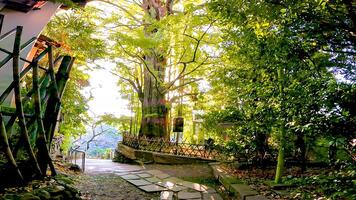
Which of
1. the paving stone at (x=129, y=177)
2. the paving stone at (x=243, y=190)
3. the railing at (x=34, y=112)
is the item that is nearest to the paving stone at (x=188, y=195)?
the paving stone at (x=243, y=190)

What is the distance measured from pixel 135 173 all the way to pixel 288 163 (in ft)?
15.6

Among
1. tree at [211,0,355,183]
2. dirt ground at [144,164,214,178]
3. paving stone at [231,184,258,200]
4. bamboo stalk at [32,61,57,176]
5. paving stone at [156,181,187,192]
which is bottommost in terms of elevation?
dirt ground at [144,164,214,178]

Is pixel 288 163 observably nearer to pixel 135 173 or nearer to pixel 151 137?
pixel 135 173

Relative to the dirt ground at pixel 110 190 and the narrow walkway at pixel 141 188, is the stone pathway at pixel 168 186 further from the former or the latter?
the dirt ground at pixel 110 190

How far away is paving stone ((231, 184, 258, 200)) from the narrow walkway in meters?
0.52

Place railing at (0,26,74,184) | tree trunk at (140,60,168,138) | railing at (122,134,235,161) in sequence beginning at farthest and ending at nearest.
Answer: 1. tree trunk at (140,60,168,138)
2. railing at (122,134,235,161)
3. railing at (0,26,74,184)

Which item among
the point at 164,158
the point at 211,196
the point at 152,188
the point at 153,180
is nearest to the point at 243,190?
the point at 211,196

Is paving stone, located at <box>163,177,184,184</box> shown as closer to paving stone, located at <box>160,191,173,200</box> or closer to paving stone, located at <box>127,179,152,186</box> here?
paving stone, located at <box>127,179,152,186</box>

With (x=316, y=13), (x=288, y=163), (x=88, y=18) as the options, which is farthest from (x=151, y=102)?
(x=316, y=13)

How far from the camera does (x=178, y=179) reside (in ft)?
25.9

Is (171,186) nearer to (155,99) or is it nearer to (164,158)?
(164,158)

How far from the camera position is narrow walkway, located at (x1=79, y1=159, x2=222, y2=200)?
5.98m

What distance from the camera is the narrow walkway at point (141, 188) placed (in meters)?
5.98

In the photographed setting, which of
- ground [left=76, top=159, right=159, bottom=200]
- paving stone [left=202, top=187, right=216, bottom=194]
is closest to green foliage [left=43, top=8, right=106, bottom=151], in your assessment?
ground [left=76, top=159, right=159, bottom=200]
